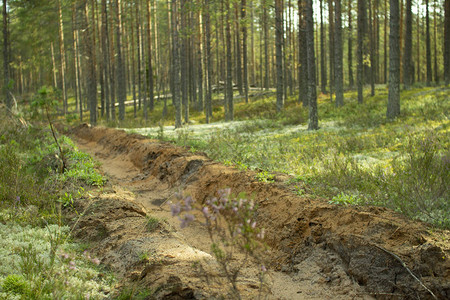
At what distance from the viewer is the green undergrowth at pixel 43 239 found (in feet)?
10.4

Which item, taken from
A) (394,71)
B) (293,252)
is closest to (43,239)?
(293,252)

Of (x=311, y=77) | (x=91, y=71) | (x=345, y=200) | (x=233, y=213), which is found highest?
(x=91, y=71)

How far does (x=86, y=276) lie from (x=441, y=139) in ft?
27.4

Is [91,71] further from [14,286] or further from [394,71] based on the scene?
[14,286]

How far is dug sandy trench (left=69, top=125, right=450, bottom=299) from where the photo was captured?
10.8 ft

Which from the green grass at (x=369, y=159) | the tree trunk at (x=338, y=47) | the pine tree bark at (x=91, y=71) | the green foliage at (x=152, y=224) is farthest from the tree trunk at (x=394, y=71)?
the pine tree bark at (x=91, y=71)

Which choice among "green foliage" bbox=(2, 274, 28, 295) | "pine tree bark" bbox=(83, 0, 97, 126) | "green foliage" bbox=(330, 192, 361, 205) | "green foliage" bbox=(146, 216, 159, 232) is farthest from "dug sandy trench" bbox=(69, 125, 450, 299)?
"pine tree bark" bbox=(83, 0, 97, 126)

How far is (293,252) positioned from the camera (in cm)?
449

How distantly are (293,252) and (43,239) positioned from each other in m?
3.23

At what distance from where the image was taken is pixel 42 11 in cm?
2900

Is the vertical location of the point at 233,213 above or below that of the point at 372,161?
above

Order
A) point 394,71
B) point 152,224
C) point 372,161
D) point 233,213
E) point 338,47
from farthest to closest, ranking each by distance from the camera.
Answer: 1. point 338,47
2. point 394,71
3. point 372,161
4. point 152,224
5. point 233,213

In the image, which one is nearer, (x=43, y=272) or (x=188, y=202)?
(x=188, y=202)

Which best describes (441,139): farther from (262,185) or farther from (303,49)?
(303,49)
